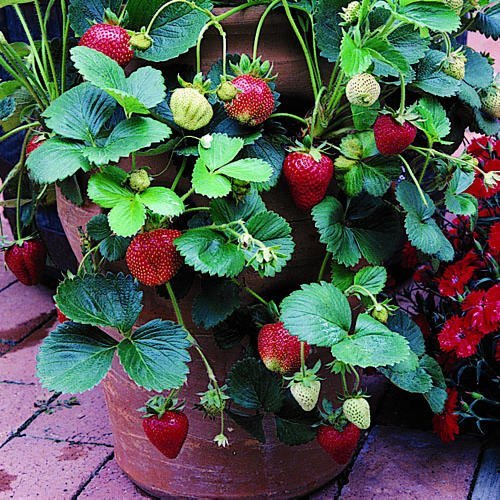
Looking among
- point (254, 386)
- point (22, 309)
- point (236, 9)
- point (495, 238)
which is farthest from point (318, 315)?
point (22, 309)

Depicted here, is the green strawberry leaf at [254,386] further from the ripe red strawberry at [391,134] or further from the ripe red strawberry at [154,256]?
the ripe red strawberry at [391,134]

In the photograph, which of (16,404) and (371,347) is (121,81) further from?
(16,404)

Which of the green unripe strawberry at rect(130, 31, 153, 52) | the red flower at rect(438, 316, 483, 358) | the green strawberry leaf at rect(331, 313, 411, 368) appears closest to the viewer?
the green strawberry leaf at rect(331, 313, 411, 368)

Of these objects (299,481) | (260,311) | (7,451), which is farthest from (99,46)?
(7,451)

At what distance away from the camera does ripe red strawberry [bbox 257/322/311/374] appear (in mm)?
1005

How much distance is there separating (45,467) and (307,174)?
80cm

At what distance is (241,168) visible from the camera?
93 centimetres

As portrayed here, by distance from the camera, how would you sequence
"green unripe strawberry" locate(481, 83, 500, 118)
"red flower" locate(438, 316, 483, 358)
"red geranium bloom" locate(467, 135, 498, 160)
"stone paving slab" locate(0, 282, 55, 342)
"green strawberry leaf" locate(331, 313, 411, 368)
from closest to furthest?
"green strawberry leaf" locate(331, 313, 411, 368), "green unripe strawberry" locate(481, 83, 500, 118), "red flower" locate(438, 316, 483, 358), "red geranium bloom" locate(467, 135, 498, 160), "stone paving slab" locate(0, 282, 55, 342)

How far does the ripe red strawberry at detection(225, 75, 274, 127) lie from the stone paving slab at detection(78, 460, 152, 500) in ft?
2.30

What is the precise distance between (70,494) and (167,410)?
1.39 feet

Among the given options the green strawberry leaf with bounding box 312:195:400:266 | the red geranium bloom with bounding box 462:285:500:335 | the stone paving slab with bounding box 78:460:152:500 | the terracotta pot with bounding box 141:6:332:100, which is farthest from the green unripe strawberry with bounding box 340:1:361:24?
the stone paving slab with bounding box 78:460:152:500

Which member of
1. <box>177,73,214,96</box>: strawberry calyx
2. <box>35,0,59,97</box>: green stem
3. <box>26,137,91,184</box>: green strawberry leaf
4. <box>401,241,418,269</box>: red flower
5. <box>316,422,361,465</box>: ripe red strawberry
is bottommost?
<box>401,241,418,269</box>: red flower

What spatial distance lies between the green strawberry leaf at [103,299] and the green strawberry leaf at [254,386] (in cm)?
16

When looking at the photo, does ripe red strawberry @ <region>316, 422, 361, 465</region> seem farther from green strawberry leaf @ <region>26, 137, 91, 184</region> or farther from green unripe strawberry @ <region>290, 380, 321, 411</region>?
green strawberry leaf @ <region>26, 137, 91, 184</region>
